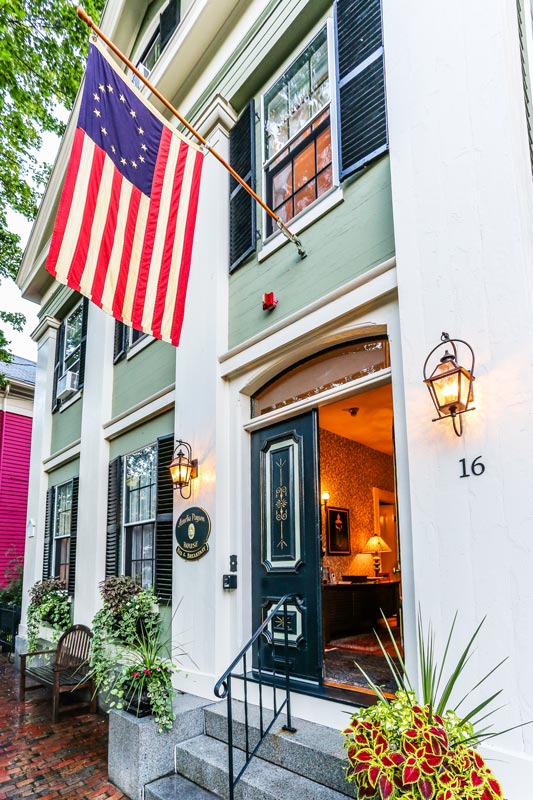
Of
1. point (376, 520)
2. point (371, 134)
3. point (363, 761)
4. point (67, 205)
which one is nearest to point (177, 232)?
point (67, 205)

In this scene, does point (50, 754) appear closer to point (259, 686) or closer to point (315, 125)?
point (259, 686)

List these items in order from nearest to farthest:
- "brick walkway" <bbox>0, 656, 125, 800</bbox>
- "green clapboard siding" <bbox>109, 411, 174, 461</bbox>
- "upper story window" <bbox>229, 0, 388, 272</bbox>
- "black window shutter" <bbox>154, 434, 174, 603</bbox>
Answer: "brick walkway" <bbox>0, 656, 125, 800</bbox>, "upper story window" <bbox>229, 0, 388, 272</bbox>, "black window shutter" <bbox>154, 434, 174, 603</bbox>, "green clapboard siding" <bbox>109, 411, 174, 461</bbox>

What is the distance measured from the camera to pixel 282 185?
5164mm

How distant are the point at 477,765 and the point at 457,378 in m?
1.78

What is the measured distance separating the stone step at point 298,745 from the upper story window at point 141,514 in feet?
7.21

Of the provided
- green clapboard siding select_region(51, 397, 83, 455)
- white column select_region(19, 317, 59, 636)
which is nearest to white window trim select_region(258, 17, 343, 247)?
green clapboard siding select_region(51, 397, 83, 455)

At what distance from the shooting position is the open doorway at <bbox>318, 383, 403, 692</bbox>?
20.9 ft

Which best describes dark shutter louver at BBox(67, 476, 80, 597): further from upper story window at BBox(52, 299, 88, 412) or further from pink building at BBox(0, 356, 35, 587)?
pink building at BBox(0, 356, 35, 587)

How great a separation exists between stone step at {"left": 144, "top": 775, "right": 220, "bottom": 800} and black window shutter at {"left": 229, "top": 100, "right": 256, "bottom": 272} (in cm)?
435

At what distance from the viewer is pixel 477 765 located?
2281 mm

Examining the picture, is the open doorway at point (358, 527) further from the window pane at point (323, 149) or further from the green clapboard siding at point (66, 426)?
the green clapboard siding at point (66, 426)

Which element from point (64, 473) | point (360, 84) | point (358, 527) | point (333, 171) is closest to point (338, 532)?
point (358, 527)

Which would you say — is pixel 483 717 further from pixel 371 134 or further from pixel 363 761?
pixel 371 134

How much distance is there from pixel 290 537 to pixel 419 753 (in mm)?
2225
